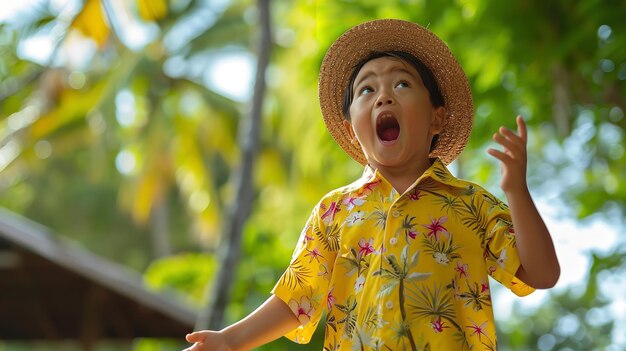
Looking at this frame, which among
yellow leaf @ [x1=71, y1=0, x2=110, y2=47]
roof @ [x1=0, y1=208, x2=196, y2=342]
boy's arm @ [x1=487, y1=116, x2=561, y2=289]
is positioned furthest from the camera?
yellow leaf @ [x1=71, y1=0, x2=110, y2=47]

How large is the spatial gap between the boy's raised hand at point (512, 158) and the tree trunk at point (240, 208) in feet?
20.1

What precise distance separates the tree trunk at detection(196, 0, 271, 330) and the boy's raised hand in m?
6.12

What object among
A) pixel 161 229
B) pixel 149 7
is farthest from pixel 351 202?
pixel 161 229

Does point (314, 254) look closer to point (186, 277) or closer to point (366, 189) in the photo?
point (366, 189)

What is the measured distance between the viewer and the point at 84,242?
82.2 feet

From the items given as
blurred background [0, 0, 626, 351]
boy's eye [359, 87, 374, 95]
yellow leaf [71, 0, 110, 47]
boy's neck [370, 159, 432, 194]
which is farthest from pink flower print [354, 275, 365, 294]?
yellow leaf [71, 0, 110, 47]

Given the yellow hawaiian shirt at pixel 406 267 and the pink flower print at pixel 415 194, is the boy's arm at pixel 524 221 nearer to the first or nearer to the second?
the yellow hawaiian shirt at pixel 406 267

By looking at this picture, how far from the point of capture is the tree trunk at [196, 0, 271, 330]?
27.3 feet

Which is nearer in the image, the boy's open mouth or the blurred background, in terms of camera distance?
the boy's open mouth

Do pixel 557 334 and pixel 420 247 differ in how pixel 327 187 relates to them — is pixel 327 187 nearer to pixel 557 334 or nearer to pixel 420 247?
pixel 557 334

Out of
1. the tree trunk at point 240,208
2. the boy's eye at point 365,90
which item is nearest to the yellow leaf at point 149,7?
the tree trunk at point 240,208

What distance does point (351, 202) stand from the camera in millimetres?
2406

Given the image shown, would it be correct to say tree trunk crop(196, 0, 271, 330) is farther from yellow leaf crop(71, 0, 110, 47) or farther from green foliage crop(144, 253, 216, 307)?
yellow leaf crop(71, 0, 110, 47)

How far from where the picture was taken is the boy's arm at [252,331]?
7.47 feet
